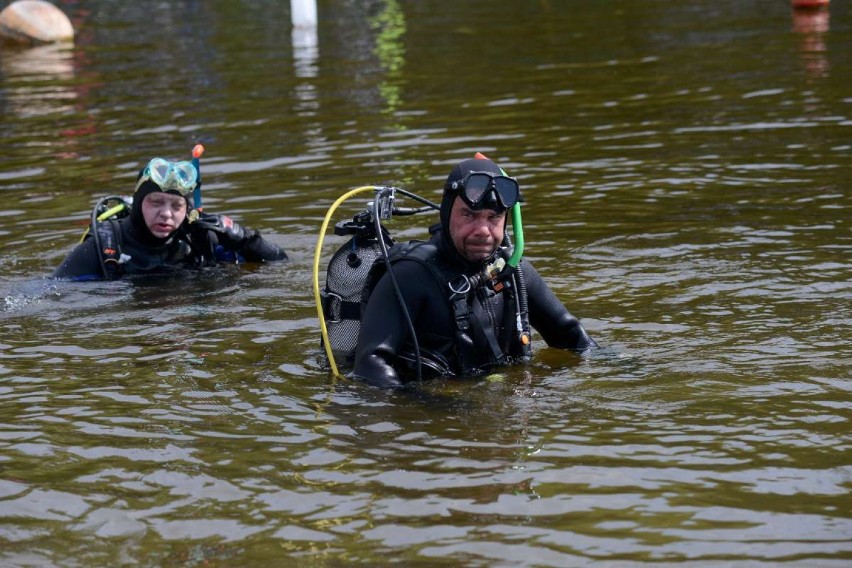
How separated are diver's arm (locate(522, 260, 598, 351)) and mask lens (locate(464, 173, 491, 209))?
2.11 feet

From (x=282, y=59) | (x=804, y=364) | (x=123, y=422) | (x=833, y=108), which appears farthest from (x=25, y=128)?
(x=804, y=364)

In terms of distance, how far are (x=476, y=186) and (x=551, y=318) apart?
3.34 feet

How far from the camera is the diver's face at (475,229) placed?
6.05 m

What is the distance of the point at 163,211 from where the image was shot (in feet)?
28.8

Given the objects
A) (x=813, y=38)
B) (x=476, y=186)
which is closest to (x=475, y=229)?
(x=476, y=186)

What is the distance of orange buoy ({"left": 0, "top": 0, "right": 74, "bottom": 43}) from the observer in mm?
25188

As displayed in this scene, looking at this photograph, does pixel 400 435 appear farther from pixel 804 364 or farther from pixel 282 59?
pixel 282 59

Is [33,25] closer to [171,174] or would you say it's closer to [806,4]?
[806,4]

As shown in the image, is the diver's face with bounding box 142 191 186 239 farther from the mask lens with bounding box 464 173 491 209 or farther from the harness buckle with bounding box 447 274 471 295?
the mask lens with bounding box 464 173 491 209

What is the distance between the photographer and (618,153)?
12.9 metres

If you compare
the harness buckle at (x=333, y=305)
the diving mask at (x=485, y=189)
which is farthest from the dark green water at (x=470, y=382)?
the diving mask at (x=485, y=189)

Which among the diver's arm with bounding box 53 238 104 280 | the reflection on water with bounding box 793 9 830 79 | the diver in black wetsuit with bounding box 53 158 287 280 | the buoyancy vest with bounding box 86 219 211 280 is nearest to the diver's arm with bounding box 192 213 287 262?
the diver in black wetsuit with bounding box 53 158 287 280

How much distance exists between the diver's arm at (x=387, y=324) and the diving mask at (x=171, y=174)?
2.90m

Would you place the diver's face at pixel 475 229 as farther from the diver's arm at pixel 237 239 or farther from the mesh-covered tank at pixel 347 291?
the diver's arm at pixel 237 239
